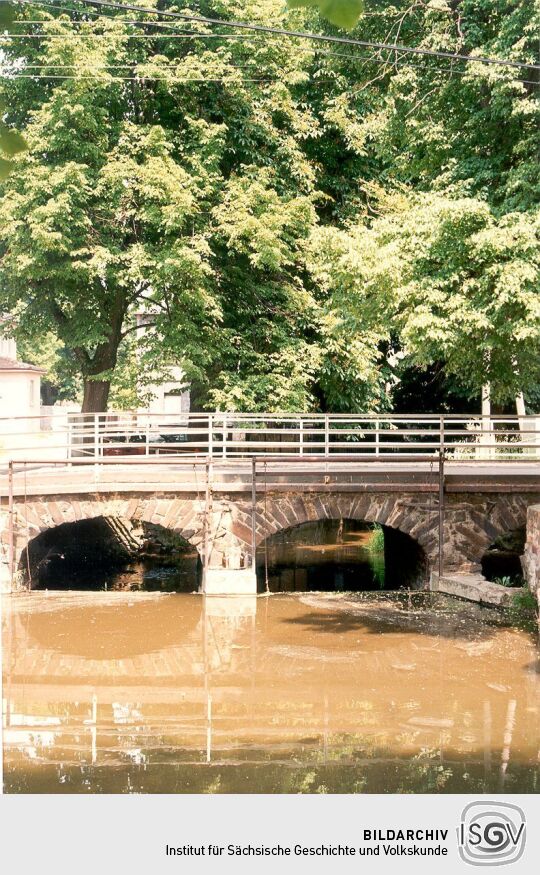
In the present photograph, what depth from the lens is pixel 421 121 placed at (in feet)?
46.3

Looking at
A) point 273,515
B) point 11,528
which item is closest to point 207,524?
point 273,515

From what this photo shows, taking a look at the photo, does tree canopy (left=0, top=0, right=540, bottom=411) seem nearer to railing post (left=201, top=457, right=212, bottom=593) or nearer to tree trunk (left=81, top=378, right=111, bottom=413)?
tree trunk (left=81, top=378, right=111, bottom=413)

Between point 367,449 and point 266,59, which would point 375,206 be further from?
point 367,449

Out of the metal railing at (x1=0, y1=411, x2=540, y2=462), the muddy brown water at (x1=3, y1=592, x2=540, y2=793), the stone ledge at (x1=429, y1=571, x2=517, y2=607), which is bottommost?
the muddy brown water at (x1=3, y1=592, x2=540, y2=793)

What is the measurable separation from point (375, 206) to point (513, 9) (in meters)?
8.29

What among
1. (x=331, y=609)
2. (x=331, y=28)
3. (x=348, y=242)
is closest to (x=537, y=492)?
(x=331, y=609)

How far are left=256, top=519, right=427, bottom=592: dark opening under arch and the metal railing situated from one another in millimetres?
1777

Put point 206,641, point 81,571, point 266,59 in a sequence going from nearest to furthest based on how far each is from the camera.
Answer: point 206,641, point 81,571, point 266,59

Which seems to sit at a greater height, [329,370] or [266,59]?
[266,59]

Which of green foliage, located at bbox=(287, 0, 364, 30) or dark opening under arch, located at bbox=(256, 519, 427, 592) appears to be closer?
green foliage, located at bbox=(287, 0, 364, 30)

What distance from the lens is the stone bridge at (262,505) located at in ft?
48.8

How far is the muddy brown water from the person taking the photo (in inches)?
275
